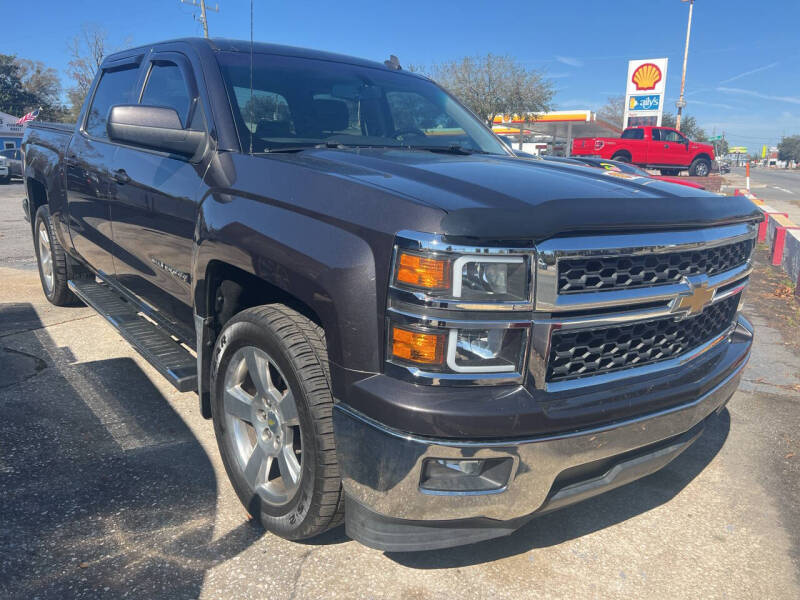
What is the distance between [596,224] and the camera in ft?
6.28

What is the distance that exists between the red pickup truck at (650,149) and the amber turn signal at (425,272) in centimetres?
2123

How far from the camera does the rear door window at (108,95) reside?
390 cm

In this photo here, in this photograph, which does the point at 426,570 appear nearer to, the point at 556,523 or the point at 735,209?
the point at 556,523

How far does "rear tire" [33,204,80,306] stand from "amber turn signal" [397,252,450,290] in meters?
4.15

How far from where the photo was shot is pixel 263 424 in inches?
96.8

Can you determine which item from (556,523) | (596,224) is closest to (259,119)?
(596,224)

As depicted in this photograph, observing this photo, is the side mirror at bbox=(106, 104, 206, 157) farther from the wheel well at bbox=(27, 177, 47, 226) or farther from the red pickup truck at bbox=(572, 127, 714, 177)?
the red pickup truck at bbox=(572, 127, 714, 177)

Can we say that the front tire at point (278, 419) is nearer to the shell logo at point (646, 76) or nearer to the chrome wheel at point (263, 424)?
the chrome wheel at point (263, 424)

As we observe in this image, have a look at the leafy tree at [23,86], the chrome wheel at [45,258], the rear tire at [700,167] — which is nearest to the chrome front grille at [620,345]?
the chrome wheel at [45,258]

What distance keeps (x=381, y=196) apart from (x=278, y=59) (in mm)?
1642

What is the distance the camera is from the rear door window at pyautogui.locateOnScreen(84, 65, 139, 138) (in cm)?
390

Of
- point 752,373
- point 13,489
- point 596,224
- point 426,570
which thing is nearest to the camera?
point 596,224

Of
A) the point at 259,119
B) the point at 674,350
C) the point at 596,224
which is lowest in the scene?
the point at 674,350

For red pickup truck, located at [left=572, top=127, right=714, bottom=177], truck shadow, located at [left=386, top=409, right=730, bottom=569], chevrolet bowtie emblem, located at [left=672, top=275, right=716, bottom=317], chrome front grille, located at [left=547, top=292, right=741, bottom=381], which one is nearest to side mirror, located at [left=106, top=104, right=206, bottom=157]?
chrome front grille, located at [left=547, top=292, right=741, bottom=381]
